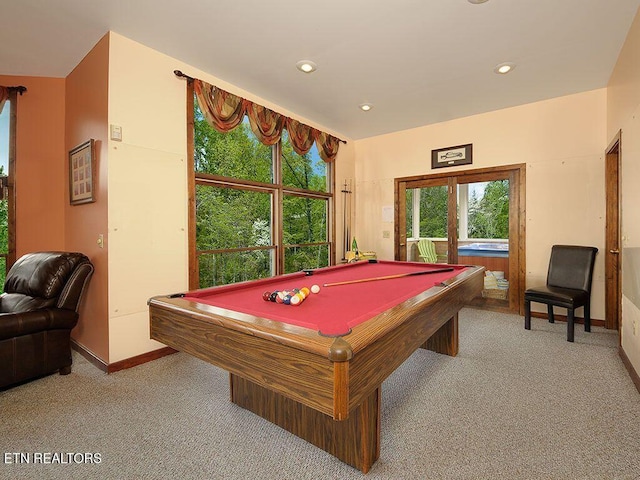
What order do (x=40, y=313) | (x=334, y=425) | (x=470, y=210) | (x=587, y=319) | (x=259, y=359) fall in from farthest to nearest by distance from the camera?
1. (x=470, y=210)
2. (x=587, y=319)
3. (x=40, y=313)
4. (x=334, y=425)
5. (x=259, y=359)

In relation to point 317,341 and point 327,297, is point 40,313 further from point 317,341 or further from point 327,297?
point 317,341

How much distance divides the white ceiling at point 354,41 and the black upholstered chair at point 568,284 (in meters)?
1.87

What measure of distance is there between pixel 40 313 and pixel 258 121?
8.74 ft

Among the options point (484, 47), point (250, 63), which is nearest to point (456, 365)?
point (484, 47)

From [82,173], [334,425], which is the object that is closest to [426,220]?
[334,425]

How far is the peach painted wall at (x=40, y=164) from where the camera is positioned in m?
3.02

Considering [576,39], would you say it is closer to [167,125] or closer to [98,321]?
[167,125]

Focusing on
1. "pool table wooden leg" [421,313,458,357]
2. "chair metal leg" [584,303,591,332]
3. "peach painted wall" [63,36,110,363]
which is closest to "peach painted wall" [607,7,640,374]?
"chair metal leg" [584,303,591,332]

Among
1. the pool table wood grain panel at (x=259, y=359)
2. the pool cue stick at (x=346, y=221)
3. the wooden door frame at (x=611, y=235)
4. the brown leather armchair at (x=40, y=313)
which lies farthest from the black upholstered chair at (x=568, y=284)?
the brown leather armchair at (x=40, y=313)

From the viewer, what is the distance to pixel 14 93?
3002mm

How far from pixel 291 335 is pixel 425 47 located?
2.78m

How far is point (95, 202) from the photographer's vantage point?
2.60 metres

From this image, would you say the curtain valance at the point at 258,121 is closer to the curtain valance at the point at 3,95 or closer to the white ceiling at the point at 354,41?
the white ceiling at the point at 354,41

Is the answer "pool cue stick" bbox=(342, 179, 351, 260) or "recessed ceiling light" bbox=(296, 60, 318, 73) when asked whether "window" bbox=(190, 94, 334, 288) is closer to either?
"pool cue stick" bbox=(342, 179, 351, 260)
